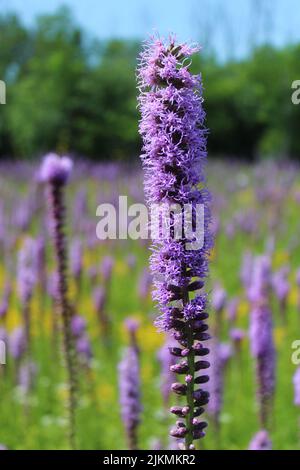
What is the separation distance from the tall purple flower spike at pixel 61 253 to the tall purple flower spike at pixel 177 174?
2.58 metres

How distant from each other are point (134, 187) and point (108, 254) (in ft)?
10.4

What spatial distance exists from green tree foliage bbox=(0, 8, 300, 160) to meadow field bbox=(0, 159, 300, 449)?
7.37 metres

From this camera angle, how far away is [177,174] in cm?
286

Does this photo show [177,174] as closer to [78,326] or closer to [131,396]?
[131,396]

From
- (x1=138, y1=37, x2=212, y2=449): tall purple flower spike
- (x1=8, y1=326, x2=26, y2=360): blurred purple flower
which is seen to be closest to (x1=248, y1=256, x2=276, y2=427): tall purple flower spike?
(x1=138, y1=37, x2=212, y2=449): tall purple flower spike

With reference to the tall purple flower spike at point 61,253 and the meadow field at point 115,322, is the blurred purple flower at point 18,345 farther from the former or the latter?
the tall purple flower spike at point 61,253

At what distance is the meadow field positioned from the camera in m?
7.41

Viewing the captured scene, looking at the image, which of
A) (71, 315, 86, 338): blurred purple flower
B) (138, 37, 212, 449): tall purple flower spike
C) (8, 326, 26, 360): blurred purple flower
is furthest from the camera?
(8, 326, 26, 360): blurred purple flower

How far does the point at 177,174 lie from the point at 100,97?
2839cm

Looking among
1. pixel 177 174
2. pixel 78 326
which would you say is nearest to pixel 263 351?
pixel 78 326

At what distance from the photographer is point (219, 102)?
122 ft

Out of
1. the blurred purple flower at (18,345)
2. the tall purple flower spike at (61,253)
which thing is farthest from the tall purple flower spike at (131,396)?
the blurred purple flower at (18,345)

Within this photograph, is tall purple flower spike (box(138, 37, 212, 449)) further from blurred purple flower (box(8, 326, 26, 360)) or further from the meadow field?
blurred purple flower (box(8, 326, 26, 360))
